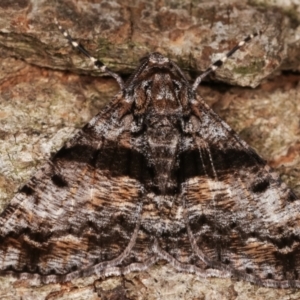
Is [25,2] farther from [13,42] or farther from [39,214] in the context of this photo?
[39,214]

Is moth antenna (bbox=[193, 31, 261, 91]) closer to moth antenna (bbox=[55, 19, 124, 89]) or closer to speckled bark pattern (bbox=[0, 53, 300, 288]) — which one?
speckled bark pattern (bbox=[0, 53, 300, 288])

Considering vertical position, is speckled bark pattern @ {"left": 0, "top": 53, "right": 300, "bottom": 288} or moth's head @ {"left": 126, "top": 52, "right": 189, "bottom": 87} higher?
moth's head @ {"left": 126, "top": 52, "right": 189, "bottom": 87}

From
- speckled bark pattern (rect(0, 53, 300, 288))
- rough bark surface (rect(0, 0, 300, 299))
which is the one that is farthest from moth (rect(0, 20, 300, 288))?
rough bark surface (rect(0, 0, 300, 299))

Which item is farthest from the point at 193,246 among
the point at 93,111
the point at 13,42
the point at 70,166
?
the point at 13,42

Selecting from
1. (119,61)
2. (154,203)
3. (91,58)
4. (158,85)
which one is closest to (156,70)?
(158,85)

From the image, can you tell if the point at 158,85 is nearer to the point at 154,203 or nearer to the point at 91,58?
the point at 91,58
